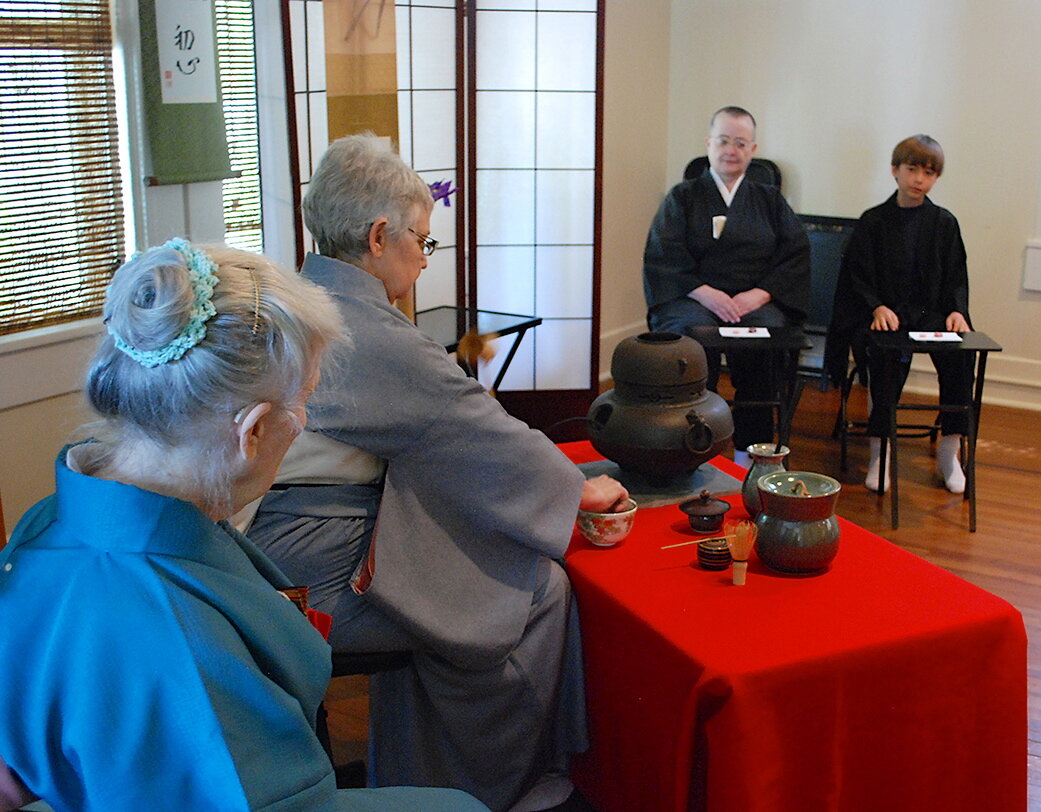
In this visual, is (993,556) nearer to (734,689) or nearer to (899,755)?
(899,755)

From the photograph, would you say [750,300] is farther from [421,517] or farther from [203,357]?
[203,357]

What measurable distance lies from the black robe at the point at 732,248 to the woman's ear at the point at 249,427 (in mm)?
3146

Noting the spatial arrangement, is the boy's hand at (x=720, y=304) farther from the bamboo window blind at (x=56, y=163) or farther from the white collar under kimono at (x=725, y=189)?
the bamboo window blind at (x=56, y=163)

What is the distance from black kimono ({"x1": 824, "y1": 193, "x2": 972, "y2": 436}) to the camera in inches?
159

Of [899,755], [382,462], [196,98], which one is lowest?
[899,755]

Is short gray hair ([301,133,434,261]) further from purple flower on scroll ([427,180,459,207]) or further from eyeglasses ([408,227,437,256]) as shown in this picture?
purple flower on scroll ([427,180,459,207])


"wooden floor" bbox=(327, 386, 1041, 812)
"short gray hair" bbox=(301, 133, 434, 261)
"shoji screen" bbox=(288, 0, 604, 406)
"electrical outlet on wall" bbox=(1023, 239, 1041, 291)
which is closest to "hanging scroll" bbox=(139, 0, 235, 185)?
"shoji screen" bbox=(288, 0, 604, 406)

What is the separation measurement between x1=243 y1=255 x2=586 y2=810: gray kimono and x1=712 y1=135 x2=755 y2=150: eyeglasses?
7.76ft

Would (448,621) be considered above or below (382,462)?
below

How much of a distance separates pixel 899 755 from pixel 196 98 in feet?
8.06

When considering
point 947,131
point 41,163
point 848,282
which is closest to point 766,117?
point 947,131

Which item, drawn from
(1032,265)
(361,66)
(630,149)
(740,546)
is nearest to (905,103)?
(1032,265)

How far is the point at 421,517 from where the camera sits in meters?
1.95

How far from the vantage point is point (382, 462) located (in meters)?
1.99
